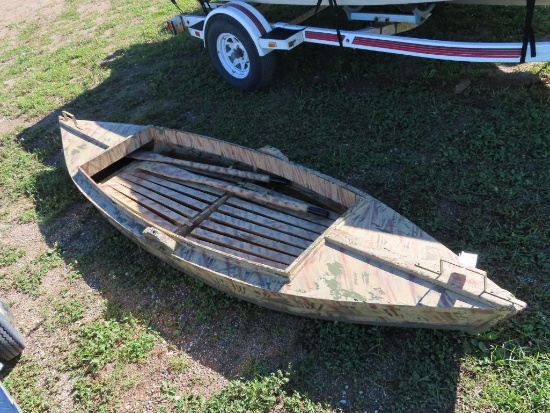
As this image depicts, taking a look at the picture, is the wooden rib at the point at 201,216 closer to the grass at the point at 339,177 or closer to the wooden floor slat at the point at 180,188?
the wooden floor slat at the point at 180,188

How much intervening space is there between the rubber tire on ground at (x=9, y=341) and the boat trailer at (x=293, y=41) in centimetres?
439

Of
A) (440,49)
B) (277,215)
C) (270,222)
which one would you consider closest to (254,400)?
(270,222)

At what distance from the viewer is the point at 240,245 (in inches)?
167

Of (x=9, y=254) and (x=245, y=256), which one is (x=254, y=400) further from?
(x=9, y=254)

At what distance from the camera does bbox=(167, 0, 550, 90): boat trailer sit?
482 centimetres

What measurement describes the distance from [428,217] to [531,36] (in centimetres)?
207

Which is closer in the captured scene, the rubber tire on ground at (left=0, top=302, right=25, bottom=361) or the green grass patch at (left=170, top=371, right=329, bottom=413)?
the green grass patch at (left=170, top=371, right=329, bottom=413)

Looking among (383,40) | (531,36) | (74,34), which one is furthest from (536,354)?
(74,34)

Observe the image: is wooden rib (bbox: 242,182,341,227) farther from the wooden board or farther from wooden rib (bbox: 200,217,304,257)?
wooden rib (bbox: 200,217,304,257)

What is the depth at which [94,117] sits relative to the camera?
734cm

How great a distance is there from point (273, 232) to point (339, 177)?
1.29 m

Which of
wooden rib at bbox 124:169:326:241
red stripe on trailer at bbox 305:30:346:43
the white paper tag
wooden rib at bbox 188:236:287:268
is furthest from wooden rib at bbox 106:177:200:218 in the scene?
red stripe on trailer at bbox 305:30:346:43

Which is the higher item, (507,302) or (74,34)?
(74,34)

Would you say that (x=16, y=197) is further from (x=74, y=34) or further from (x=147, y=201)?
(x=74, y=34)
